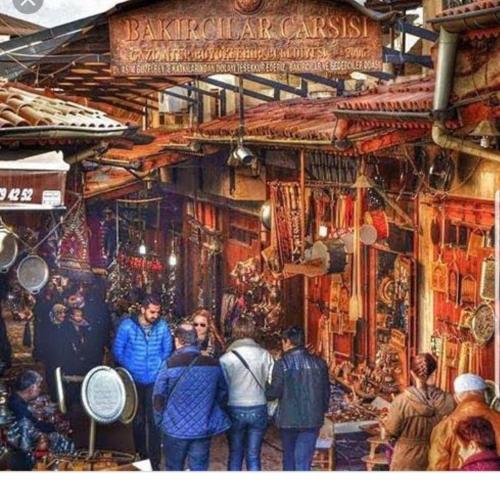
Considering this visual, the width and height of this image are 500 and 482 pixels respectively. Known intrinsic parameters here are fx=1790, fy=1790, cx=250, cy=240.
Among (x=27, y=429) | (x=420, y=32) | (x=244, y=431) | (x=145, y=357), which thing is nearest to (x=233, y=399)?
(x=244, y=431)

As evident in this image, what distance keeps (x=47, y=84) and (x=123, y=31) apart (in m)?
0.64

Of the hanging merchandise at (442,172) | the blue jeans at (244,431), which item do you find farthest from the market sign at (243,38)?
the blue jeans at (244,431)

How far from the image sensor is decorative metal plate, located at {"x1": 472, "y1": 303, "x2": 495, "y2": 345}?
33.2 feet

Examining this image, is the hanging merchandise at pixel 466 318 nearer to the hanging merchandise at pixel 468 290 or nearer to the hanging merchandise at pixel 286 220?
the hanging merchandise at pixel 468 290

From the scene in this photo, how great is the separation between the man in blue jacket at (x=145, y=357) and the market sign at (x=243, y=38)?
148cm

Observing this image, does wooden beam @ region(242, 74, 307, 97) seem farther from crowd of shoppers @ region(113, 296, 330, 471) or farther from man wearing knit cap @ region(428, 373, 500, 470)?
man wearing knit cap @ region(428, 373, 500, 470)

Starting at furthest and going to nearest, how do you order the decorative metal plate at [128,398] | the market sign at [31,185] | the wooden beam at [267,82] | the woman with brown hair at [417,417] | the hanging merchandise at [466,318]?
1. the wooden beam at [267,82]
2. the decorative metal plate at [128,398]
3. the hanging merchandise at [466,318]
4. the woman with brown hair at [417,417]
5. the market sign at [31,185]

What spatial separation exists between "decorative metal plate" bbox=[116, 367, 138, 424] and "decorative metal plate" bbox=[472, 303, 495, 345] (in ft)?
6.69

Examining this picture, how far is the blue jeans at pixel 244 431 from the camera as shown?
10.5m

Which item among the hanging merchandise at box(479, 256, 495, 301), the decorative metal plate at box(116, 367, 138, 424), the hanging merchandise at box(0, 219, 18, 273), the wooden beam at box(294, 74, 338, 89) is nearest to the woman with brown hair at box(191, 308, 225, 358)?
the decorative metal plate at box(116, 367, 138, 424)

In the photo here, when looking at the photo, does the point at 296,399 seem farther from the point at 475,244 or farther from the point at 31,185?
the point at 31,185

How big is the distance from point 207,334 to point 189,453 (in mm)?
733

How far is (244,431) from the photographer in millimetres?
10539

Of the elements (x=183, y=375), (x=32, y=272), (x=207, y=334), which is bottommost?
(x=183, y=375)
